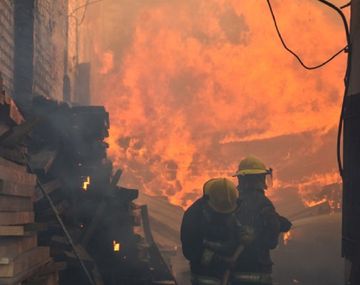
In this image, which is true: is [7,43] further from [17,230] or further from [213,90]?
[213,90]

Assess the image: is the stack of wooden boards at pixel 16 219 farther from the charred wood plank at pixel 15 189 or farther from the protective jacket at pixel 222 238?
the protective jacket at pixel 222 238

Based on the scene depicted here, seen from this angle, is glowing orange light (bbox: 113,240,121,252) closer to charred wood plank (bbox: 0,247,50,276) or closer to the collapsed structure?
the collapsed structure

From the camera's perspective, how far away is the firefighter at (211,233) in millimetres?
5270

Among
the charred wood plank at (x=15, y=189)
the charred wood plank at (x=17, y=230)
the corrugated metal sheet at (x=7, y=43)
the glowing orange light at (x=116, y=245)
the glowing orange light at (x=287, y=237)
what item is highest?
the corrugated metal sheet at (x=7, y=43)

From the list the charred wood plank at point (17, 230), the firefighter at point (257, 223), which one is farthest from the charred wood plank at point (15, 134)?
the firefighter at point (257, 223)

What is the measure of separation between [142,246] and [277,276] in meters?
4.16

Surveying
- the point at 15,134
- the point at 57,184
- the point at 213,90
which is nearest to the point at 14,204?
the point at 15,134

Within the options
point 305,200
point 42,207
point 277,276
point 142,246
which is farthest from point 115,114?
point 42,207

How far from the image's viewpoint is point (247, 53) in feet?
67.4

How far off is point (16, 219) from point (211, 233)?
1933 millimetres

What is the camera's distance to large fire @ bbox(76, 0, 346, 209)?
19.8 meters

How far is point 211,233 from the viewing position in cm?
535

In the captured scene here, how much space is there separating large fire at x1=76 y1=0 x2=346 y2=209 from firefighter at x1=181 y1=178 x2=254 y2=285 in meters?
14.4

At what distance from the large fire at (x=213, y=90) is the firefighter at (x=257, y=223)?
13253 mm
